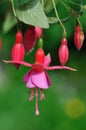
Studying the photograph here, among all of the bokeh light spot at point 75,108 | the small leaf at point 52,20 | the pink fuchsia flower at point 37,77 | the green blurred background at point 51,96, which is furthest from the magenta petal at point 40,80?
the bokeh light spot at point 75,108

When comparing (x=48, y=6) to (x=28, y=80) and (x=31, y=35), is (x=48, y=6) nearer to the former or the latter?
(x=31, y=35)

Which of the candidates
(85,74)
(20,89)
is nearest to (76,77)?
(85,74)

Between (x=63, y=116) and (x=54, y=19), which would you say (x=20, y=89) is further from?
(x=54, y=19)

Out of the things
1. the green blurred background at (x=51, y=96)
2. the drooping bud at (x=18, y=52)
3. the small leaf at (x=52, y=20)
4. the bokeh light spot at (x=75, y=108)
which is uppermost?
the small leaf at (x=52, y=20)

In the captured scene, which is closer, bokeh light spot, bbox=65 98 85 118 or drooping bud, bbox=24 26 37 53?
drooping bud, bbox=24 26 37 53

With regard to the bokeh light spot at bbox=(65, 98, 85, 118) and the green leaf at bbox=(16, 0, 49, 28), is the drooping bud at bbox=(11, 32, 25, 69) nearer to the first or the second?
the green leaf at bbox=(16, 0, 49, 28)

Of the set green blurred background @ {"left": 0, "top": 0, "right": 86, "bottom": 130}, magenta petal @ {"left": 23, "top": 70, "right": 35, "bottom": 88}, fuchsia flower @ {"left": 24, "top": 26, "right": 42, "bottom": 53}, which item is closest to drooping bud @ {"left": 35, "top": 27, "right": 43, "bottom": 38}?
fuchsia flower @ {"left": 24, "top": 26, "right": 42, "bottom": 53}

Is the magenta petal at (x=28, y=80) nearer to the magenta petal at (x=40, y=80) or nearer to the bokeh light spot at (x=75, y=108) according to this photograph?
the magenta petal at (x=40, y=80)
